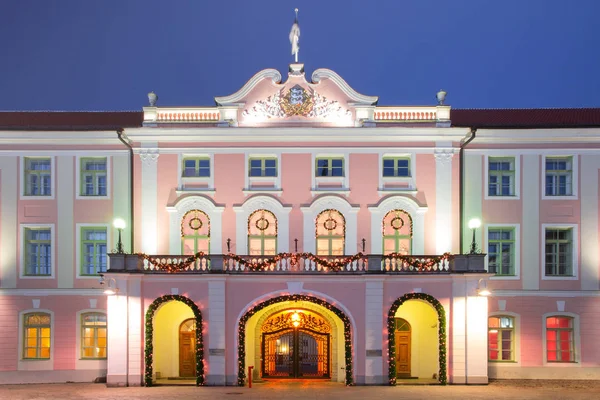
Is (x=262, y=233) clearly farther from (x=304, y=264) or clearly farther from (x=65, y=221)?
(x=65, y=221)

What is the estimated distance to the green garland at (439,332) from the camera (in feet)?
96.9

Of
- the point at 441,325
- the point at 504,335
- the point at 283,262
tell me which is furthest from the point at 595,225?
the point at 283,262

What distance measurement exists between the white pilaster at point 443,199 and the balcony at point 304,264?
175 centimetres

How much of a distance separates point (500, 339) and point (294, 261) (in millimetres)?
8454

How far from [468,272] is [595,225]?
6.00 metres

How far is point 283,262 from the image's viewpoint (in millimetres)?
31109

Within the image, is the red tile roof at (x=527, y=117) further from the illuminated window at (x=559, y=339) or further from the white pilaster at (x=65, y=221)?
the white pilaster at (x=65, y=221)

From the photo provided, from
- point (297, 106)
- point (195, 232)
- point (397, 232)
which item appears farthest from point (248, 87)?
point (397, 232)

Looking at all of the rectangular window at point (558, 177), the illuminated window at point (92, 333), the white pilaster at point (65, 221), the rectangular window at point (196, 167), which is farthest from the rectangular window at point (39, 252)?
the rectangular window at point (558, 177)

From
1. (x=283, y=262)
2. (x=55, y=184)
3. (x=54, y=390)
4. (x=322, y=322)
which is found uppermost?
(x=55, y=184)

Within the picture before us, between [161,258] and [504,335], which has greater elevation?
[161,258]

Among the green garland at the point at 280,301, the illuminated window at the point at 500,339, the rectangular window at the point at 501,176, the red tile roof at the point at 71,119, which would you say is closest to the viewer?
the green garland at the point at 280,301

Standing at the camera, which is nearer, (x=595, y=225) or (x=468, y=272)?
(x=468, y=272)

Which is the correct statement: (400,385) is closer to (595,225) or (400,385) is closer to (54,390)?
(595,225)
